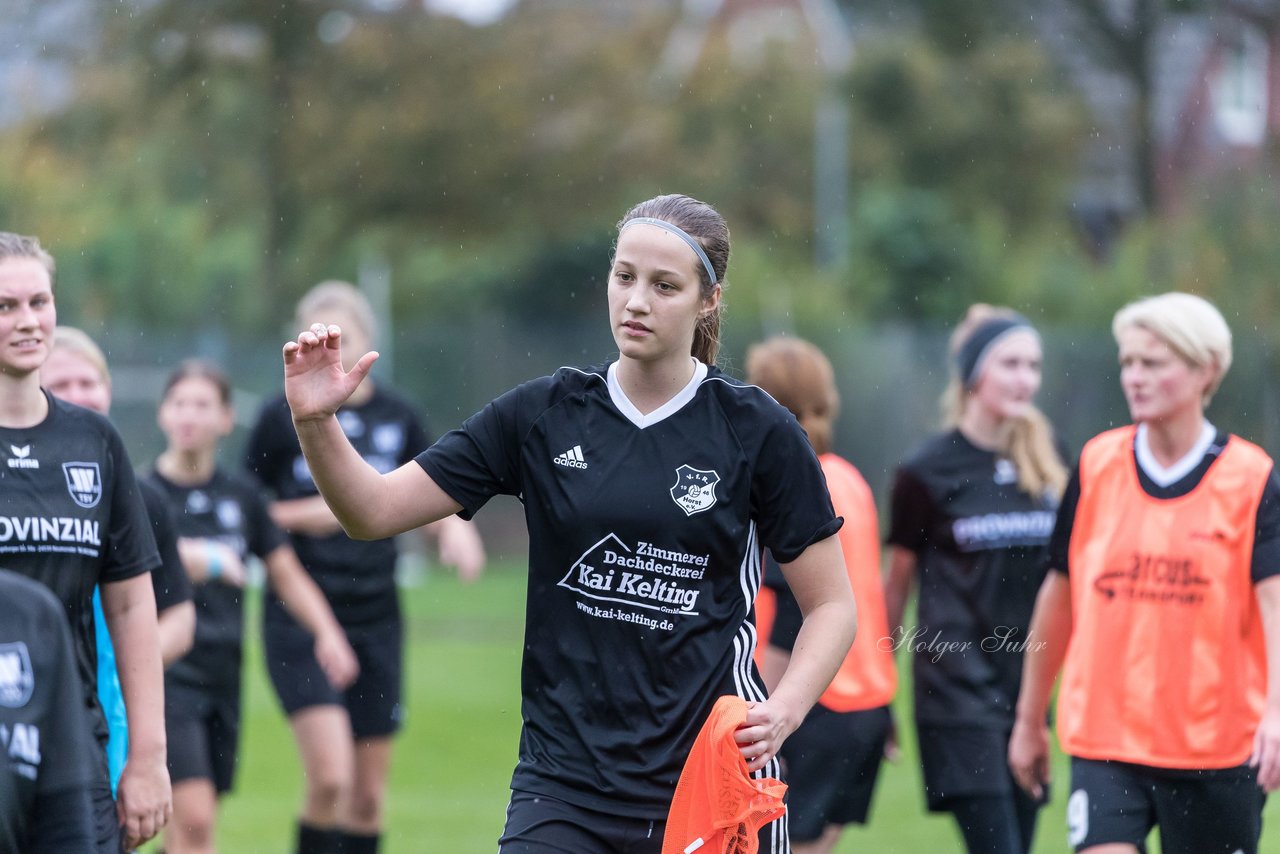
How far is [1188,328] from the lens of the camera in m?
5.36

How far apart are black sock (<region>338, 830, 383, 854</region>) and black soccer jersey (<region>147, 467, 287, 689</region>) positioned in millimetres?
988

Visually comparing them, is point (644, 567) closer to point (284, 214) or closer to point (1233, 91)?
point (284, 214)

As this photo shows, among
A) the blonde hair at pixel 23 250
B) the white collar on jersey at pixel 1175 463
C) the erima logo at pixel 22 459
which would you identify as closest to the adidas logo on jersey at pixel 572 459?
the erima logo at pixel 22 459

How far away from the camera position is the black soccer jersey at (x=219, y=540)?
22.3 ft

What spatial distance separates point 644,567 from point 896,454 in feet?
66.1

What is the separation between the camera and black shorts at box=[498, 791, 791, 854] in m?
3.80

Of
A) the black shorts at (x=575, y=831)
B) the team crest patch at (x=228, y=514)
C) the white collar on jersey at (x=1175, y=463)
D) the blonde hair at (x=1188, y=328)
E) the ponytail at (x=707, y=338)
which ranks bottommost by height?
the black shorts at (x=575, y=831)

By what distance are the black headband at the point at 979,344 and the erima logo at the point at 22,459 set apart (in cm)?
367

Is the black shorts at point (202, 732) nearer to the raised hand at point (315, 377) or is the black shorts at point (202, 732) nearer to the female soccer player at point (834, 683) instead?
the female soccer player at point (834, 683)

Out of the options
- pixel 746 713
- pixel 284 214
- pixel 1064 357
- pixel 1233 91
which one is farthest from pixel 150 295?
pixel 746 713

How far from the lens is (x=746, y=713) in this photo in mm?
3762

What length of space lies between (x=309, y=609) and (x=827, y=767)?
2291mm

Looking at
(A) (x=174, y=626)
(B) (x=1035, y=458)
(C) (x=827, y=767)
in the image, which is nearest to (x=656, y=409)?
(A) (x=174, y=626)

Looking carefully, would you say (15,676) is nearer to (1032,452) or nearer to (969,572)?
(969,572)
